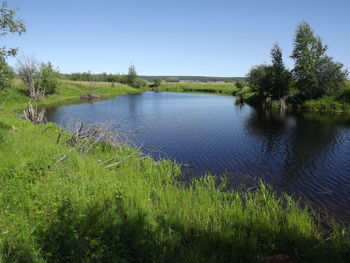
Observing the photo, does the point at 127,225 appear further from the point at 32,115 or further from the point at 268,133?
the point at 268,133

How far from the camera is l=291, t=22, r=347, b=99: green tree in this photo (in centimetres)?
4434

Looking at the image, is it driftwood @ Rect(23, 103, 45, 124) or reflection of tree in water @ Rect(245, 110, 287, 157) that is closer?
reflection of tree in water @ Rect(245, 110, 287, 157)

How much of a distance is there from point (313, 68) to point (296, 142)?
96.8 feet

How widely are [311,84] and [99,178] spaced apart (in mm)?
46821

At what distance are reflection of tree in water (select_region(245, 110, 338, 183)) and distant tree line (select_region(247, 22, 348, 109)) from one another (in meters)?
14.7

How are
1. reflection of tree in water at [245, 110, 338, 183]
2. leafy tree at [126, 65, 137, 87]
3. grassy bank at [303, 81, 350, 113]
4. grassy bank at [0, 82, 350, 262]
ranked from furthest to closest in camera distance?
leafy tree at [126, 65, 137, 87]
grassy bank at [303, 81, 350, 113]
reflection of tree in water at [245, 110, 338, 183]
grassy bank at [0, 82, 350, 262]

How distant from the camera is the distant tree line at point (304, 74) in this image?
44.6m

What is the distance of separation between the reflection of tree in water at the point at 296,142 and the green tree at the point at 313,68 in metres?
14.4

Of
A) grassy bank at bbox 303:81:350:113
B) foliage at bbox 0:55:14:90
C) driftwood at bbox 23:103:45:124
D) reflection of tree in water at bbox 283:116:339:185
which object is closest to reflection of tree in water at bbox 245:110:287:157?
reflection of tree in water at bbox 283:116:339:185

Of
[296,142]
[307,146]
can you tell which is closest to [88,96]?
[296,142]

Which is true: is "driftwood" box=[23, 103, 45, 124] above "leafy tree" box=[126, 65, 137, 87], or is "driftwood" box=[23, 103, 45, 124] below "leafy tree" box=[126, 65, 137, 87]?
below

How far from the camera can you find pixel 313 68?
151 ft

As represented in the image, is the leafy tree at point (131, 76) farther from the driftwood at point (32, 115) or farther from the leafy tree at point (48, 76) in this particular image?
the driftwood at point (32, 115)

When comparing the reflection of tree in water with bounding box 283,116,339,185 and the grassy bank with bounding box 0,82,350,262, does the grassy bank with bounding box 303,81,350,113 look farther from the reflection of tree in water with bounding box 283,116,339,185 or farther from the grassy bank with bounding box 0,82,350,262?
the grassy bank with bounding box 0,82,350,262
